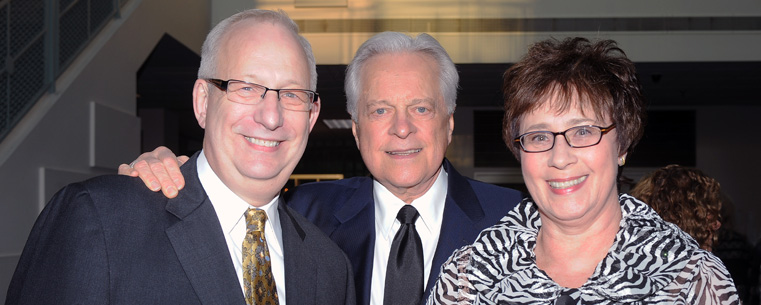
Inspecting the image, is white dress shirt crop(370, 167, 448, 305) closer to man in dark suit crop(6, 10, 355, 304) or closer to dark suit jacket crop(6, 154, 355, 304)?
man in dark suit crop(6, 10, 355, 304)

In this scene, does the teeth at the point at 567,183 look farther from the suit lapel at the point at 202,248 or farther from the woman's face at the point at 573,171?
the suit lapel at the point at 202,248

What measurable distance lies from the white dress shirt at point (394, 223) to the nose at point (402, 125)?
286 mm

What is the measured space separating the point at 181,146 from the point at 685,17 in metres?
12.6

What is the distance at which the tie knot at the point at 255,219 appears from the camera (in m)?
1.87

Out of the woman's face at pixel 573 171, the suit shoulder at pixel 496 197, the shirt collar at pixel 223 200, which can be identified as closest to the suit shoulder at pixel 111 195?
the shirt collar at pixel 223 200

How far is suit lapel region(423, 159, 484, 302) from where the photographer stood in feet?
7.64

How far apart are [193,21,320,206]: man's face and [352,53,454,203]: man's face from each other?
1.86ft

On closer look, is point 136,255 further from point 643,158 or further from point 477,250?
point 643,158

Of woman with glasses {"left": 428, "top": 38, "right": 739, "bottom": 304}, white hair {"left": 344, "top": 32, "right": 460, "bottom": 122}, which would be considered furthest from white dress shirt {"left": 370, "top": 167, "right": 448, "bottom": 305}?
woman with glasses {"left": 428, "top": 38, "right": 739, "bottom": 304}

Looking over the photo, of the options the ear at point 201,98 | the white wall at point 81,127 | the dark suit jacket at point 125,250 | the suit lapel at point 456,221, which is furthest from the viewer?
the white wall at point 81,127

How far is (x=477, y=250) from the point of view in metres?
2.02

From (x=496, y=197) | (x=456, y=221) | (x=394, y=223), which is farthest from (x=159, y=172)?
(x=496, y=197)

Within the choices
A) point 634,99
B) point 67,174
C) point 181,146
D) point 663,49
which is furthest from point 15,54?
point 181,146

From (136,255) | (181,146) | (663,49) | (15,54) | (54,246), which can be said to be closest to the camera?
(54,246)
